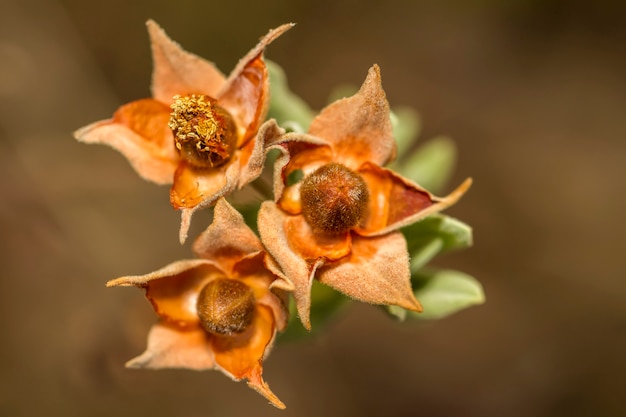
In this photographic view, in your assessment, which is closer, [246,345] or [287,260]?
[287,260]

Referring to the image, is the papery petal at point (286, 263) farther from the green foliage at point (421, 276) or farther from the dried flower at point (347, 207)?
the green foliage at point (421, 276)

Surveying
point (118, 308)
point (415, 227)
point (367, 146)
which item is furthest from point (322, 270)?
point (118, 308)

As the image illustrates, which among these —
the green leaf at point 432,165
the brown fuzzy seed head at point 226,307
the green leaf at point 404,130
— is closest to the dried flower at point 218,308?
the brown fuzzy seed head at point 226,307

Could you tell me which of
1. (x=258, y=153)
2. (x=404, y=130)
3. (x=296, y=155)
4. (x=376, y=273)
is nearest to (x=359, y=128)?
(x=296, y=155)

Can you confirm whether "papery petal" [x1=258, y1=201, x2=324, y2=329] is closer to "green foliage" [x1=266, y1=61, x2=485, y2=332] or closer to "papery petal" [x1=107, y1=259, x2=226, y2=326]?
"papery petal" [x1=107, y1=259, x2=226, y2=326]

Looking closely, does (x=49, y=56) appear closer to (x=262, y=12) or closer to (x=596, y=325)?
(x=262, y=12)

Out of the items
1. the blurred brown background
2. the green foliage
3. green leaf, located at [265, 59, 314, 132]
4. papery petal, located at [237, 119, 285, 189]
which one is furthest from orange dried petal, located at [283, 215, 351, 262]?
the blurred brown background

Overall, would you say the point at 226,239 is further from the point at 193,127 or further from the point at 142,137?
the point at 142,137
